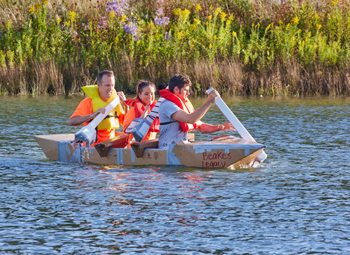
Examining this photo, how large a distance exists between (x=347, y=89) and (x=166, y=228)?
51.2 ft

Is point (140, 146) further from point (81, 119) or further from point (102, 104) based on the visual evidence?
point (102, 104)

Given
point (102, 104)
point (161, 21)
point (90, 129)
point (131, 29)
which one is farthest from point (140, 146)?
point (161, 21)

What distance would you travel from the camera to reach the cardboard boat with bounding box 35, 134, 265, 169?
14646 mm

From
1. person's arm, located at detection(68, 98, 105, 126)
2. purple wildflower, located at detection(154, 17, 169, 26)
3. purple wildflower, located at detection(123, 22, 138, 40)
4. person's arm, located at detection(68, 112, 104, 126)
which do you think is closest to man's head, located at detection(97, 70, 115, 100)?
person's arm, located at detection(68, 98, 105, 126)

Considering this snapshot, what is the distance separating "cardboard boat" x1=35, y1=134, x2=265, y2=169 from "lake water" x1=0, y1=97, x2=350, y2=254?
0.19 metres

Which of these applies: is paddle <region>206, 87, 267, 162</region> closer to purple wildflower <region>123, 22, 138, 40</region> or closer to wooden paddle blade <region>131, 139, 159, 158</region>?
wooden paddle blade <region>131, 139, 159, 158</region>

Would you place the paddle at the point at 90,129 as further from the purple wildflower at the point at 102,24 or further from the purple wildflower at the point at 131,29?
the purple wildflower at the point at 102,24

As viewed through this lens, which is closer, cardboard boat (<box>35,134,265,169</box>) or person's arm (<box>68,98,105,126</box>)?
cardboard boat (<box>35,134,265,169</box>)

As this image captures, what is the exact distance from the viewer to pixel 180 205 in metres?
12.0

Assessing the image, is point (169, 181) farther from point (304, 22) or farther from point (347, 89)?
point (304, 22)

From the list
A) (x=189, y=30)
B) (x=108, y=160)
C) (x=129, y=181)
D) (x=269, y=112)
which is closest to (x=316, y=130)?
(x=269, y=112)

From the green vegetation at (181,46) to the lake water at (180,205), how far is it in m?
7.76

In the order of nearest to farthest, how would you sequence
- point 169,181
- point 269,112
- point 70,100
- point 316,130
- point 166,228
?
point 166,228 → point 169,181 → point 316,130 → point 269,112 → point 70,100

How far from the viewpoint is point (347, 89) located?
25875mm
